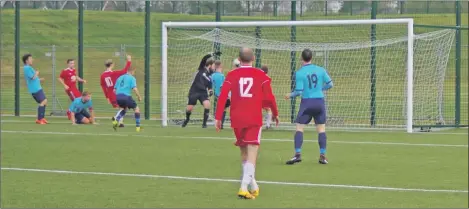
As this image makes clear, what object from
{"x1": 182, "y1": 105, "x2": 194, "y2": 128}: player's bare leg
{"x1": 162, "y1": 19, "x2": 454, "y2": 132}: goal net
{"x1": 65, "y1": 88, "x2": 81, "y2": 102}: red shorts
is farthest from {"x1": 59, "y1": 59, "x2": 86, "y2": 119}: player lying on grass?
{"x1": 182, "y1": 105, "x2": 194, "y2": 128}: player's bare leg

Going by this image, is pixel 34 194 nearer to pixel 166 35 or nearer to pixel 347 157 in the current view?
pixel 347 157

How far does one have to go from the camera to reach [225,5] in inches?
1164

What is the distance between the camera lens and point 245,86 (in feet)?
40.8

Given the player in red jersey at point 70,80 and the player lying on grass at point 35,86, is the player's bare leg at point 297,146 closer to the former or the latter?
the player lying on grass at point 35,86

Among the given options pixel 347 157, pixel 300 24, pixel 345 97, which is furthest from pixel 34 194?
pixel 345 97

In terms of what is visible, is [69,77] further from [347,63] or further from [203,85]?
[347,63]

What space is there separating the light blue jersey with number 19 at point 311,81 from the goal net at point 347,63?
7474 mm

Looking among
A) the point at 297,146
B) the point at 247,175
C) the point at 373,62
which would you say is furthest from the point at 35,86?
the point at 247,175

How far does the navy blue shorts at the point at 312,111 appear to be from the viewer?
51.9 feet

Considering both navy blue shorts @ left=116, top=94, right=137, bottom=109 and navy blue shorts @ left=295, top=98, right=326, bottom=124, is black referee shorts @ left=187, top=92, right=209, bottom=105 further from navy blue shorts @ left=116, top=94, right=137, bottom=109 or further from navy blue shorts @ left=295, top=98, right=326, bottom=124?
navy blue shorts @ left=295, top=98, right=326, bottom=124

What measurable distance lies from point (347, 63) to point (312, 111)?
432 inches

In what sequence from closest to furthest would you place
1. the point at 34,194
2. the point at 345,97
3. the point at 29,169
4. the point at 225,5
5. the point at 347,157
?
the point at 34,194 → the point at 29,169 → the point at 347,157 → the point at 345,97 → the point at 225,5

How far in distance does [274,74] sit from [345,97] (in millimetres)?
2151

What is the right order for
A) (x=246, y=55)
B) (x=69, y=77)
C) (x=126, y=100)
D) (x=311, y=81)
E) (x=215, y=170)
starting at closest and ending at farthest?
(x=246, y=55), (x=215, y=170), (x=311, y=81), (x=126, y=100), (x=69, y=77)
